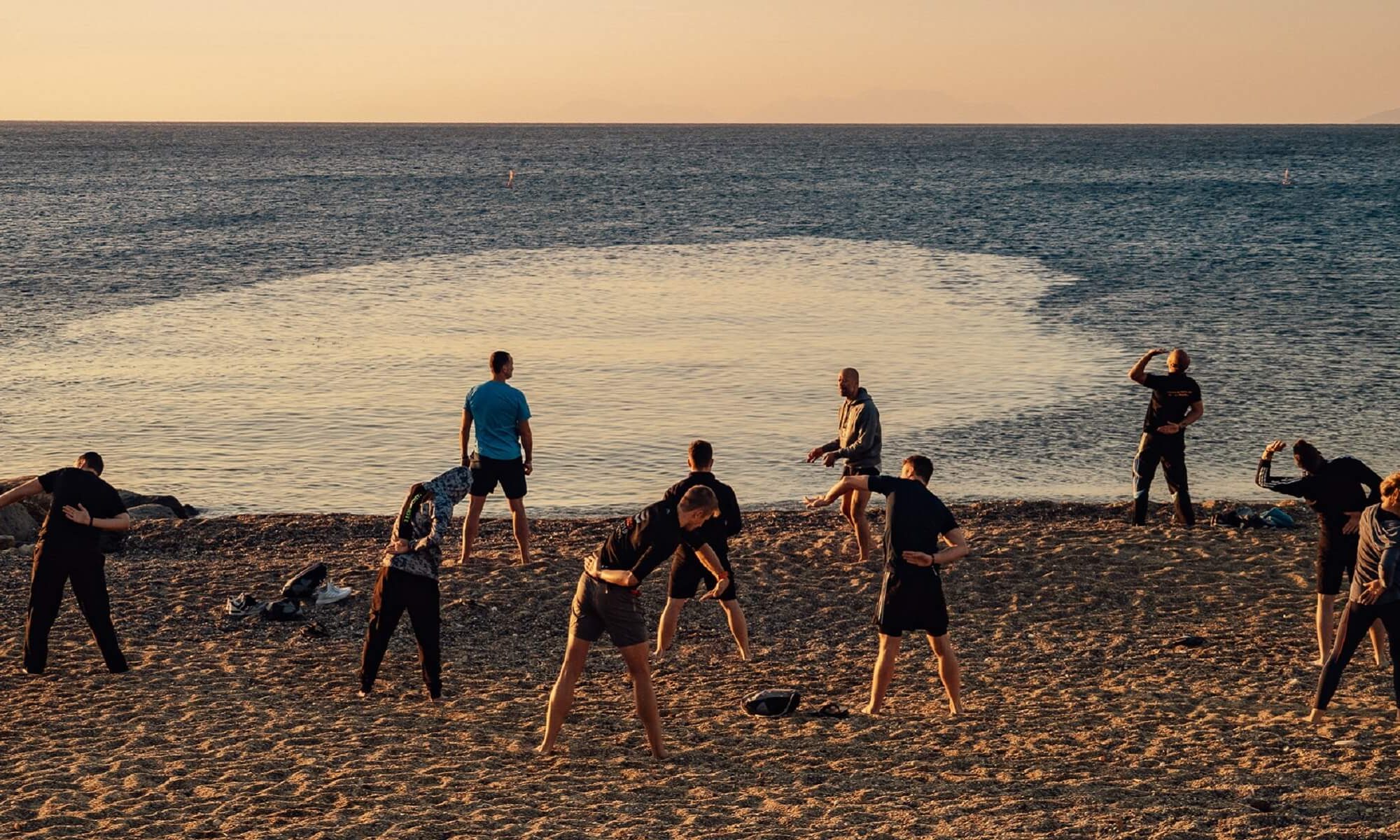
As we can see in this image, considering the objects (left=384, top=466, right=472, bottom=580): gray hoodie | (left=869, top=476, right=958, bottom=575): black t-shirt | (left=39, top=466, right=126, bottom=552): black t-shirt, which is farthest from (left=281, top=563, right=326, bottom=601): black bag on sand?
(left=869, top=476, right=958, bottom=575): black t-shirt

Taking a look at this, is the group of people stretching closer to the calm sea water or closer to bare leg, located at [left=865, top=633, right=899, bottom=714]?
bare leg, located at [left=865, top=633, right=899, bottom=714]

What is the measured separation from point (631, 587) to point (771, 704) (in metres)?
1.98

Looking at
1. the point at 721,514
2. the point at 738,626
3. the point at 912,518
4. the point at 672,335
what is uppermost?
the point at 912,518

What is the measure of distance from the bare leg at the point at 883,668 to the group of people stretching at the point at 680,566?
0.01m

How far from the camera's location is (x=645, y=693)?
25.5ft

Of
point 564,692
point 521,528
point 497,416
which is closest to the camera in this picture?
point 564,692

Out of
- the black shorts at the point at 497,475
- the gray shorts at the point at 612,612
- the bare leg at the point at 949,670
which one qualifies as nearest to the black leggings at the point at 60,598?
the black shorts at the point at 497,475

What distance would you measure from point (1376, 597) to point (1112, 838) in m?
2.34

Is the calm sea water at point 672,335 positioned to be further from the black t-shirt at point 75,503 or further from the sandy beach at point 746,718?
the black t-shirt at point 75,503

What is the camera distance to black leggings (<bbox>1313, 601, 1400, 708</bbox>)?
787 cm

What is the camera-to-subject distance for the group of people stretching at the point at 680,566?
7523 millimetres

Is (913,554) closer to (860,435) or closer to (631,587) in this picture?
(631,587)

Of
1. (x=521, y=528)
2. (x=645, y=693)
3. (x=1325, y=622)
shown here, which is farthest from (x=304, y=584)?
(x=1325, y=622)

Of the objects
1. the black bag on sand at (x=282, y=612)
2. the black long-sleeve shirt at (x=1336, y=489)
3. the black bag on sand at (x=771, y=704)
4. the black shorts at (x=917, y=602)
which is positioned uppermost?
the black long-sleeve shirt at (x=1336, y=489)
